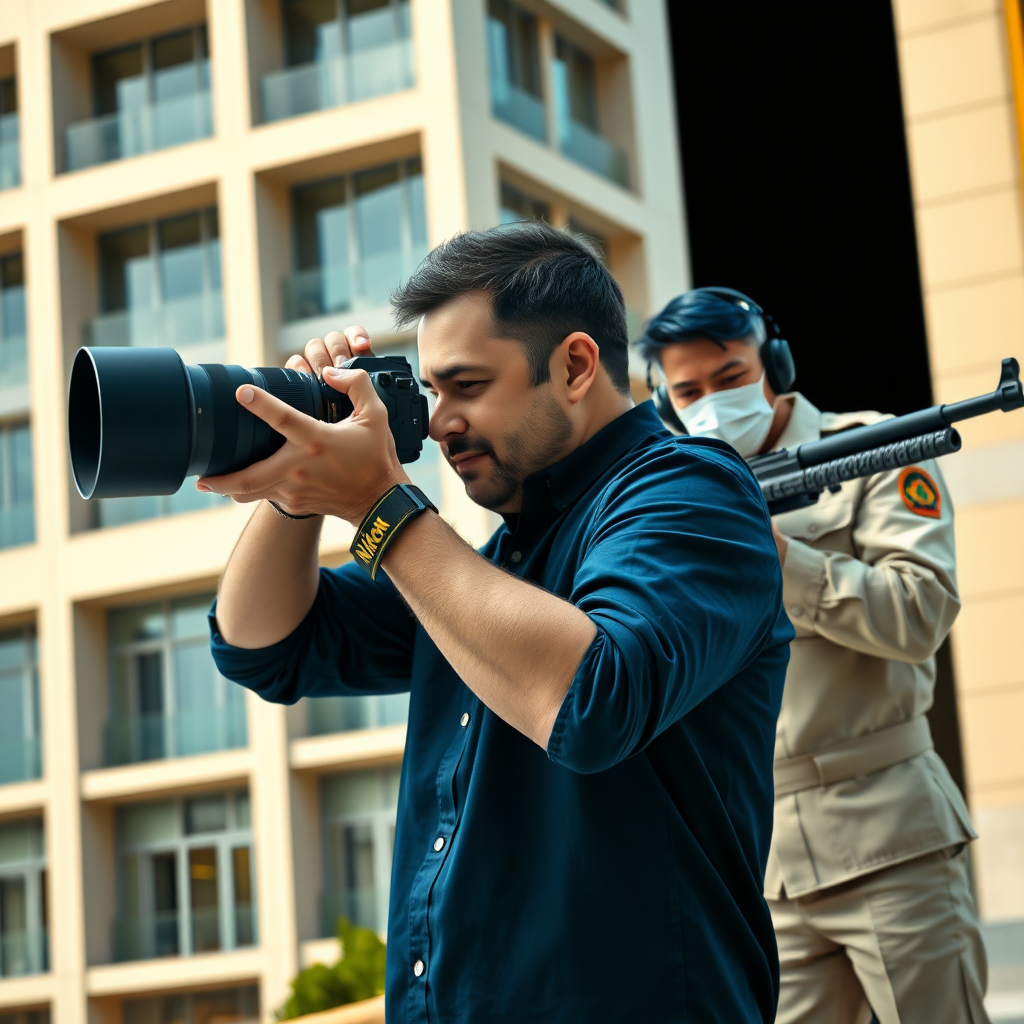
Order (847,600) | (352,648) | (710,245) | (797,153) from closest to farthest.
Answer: (352,648) < (847,600) < (797,153) < (710,245)

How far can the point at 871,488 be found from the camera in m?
2.29

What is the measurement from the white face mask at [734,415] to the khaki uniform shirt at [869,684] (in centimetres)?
20

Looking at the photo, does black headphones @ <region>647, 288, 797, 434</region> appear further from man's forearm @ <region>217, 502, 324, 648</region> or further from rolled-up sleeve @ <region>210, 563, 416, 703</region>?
man's forearm @ <region>217, 502, 324, 648</region>

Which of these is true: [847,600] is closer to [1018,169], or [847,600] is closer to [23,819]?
[1018,169]

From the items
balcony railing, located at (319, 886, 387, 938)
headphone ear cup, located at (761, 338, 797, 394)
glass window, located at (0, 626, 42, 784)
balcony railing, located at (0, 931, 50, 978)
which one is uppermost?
headphone ear cup, located at (761, 338, 797, 394)

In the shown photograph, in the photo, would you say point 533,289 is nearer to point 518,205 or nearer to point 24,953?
point 518,205

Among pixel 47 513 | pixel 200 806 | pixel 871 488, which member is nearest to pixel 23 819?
pixel 200 806

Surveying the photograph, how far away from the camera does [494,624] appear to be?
1.17 metres

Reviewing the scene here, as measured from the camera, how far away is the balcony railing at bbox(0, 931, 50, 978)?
12586 mm

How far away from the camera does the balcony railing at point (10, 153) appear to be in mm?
13570

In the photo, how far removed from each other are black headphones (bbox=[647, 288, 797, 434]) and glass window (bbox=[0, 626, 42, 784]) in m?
11.7

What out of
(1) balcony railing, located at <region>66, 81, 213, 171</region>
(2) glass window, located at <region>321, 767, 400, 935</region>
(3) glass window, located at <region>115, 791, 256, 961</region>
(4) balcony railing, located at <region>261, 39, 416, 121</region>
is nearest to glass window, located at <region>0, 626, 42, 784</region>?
(3) glass window, located at <region>115, 791, 256, 961</region>

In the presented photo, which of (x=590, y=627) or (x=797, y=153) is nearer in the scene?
(x=590, y=627)

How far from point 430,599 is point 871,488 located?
4.16ft
